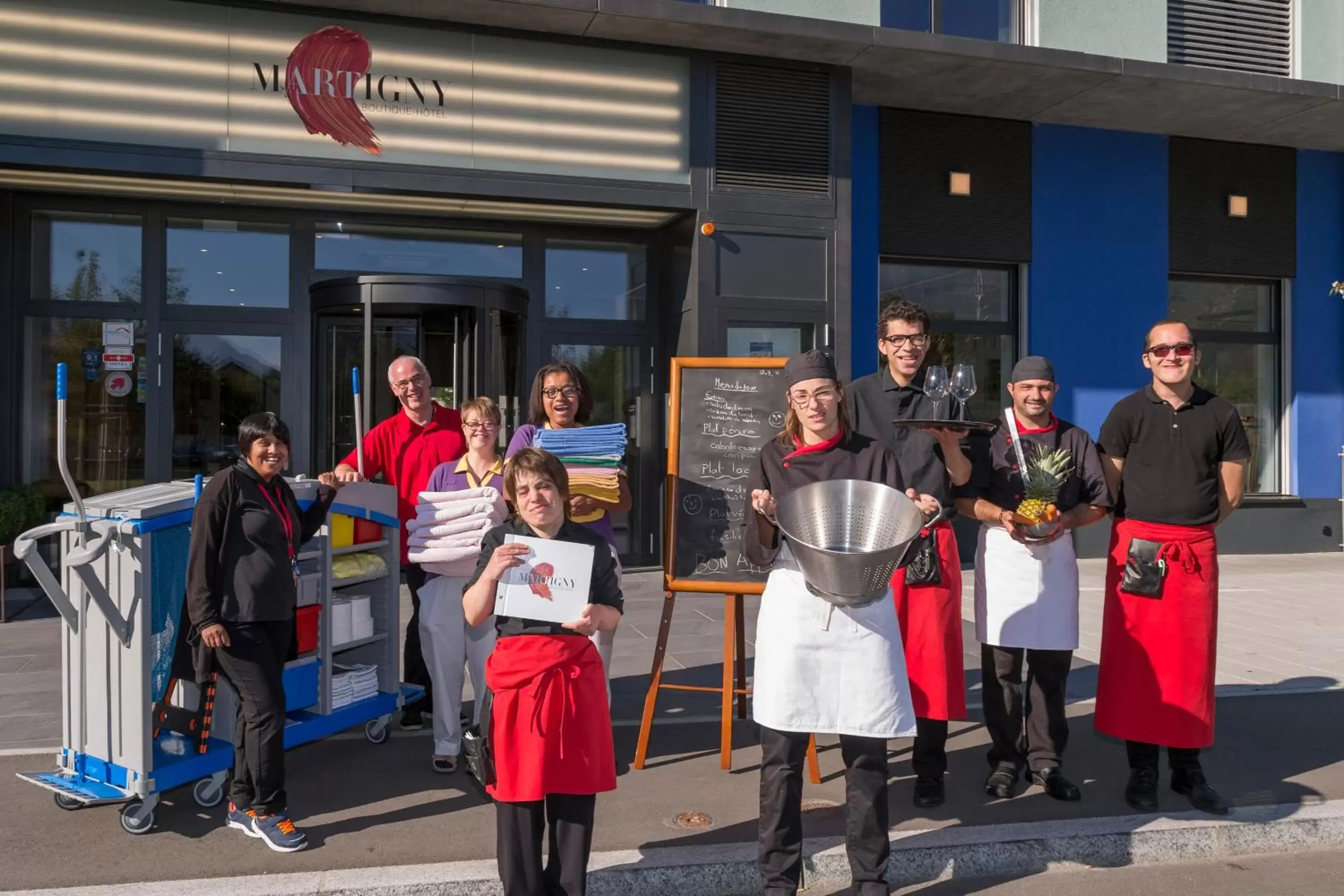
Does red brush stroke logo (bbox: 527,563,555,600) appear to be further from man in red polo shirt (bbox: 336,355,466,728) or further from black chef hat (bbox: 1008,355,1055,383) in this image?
black chef hat (bbox: 1008,355,1055,383)

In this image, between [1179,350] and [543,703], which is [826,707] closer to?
[543,703]

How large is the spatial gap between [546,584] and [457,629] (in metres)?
1.62

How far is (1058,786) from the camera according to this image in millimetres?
4152

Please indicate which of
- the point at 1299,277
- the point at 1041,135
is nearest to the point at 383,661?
the point at 1041,135

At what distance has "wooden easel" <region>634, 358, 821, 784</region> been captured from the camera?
4.49m

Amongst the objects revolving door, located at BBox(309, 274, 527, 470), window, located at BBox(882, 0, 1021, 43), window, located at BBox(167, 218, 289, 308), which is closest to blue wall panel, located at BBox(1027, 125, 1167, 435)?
window, located at BBox(882, 0, 1021, 43)

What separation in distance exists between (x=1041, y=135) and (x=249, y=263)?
8.80 meters

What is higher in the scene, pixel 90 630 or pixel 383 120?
pixel 383 120

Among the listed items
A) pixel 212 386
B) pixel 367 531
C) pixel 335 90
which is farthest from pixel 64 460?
pixel 212 386

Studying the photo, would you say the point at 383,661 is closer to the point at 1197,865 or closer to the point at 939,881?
the point at 939,881

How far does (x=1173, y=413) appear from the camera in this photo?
4082 millimetres

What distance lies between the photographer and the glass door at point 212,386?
920 centimetres

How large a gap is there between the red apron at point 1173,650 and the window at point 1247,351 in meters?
9.41

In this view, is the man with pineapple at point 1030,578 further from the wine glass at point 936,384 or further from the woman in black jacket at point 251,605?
the woman in black jacket at point 251,605
